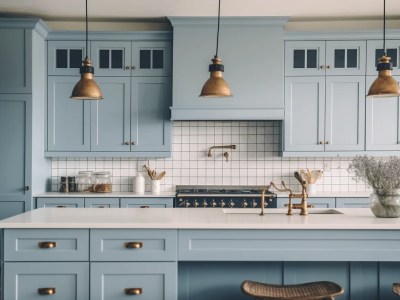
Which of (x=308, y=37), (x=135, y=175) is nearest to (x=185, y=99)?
Result: (x=135, y=175)

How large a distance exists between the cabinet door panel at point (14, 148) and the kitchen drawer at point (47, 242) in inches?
79.8

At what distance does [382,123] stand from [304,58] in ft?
3.55

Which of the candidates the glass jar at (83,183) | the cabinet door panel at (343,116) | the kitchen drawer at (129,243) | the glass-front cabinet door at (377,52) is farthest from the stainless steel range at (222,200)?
the kitchen drawer at (129,243)

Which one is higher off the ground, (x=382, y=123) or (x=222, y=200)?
(x=382, y=123)

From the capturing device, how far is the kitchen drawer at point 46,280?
266 cm

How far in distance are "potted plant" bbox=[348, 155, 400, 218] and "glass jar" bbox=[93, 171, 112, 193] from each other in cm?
291

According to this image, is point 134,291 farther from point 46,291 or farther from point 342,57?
point 342,57

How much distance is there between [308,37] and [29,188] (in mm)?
3308

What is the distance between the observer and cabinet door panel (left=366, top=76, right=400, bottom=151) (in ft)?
15.8

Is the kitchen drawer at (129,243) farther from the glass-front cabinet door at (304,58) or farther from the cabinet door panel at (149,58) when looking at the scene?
the glass-front cabinet door at (304,58)

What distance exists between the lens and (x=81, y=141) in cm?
493

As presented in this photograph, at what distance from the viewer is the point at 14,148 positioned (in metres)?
4.57

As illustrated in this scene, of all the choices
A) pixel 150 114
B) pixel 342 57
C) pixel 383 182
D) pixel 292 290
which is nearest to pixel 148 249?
pixel 292 290

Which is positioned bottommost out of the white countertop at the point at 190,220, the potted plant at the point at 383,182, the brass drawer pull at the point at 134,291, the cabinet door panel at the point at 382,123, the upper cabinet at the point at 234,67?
the brass drawer pull at the point at 134,291
